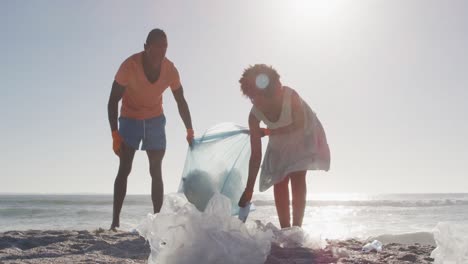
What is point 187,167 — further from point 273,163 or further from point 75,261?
point 75,261

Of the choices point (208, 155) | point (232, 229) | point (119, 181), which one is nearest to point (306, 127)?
point (208, 155)

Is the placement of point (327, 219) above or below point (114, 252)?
below

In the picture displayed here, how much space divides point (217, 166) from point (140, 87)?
971 mm

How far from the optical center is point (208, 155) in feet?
11.4

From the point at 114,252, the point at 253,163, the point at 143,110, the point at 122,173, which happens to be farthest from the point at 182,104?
the point at 114,252

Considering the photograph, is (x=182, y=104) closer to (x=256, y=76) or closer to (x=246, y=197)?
(x=256, y=76)

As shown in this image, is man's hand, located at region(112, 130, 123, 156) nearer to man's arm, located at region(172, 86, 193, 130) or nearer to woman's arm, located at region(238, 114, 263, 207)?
man's arm, located at region(172, 86, 193, 130)

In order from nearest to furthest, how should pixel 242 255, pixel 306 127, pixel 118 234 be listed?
pixel 242 255 → pixel 306 127 → pixel 118 234

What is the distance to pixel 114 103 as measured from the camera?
3715 millimetres

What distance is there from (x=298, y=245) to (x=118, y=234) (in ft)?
5.27

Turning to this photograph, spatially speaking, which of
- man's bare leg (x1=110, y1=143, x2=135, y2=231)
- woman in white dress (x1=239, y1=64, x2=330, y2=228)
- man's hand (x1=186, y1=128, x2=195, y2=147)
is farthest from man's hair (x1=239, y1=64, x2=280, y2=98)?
man's bare leg (x1=110, y1=143, x2=135, y2=231)

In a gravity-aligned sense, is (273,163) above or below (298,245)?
above

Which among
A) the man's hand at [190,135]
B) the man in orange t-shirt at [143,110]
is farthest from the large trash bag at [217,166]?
the man in orange t-shirt at [143,110]

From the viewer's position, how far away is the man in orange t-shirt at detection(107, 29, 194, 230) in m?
3.70
